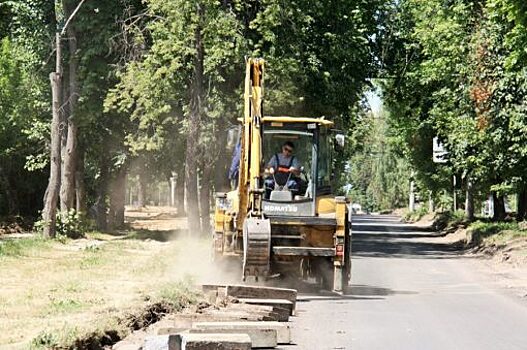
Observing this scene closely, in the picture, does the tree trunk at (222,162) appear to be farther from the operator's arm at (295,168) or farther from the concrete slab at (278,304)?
the concrete slab at (278,304)

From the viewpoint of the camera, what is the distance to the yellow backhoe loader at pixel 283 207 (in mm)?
17328

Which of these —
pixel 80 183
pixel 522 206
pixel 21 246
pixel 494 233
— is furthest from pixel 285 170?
pixel 522 206

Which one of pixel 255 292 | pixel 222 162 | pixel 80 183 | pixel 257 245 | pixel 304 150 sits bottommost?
pixel 255 292

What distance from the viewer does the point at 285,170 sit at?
18531mm

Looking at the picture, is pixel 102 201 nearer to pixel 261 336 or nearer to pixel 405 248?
pixel 405 248

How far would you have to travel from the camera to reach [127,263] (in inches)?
940

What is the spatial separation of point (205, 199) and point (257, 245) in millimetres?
18704

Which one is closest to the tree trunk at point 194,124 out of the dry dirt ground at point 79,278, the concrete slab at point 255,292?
the dry dirt ground at point 79,278

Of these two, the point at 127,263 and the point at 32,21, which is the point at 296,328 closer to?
the point at 127,263

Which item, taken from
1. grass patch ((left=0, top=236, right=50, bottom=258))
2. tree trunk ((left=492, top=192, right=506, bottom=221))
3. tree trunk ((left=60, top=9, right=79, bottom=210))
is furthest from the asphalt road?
tree trunk ((left=492, top=192, right=506, bottom=221))

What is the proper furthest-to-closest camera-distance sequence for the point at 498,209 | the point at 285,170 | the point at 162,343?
the point at 498,209 < the point at 285,170 < the point at 162,343

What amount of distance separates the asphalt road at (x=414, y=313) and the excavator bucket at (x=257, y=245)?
96 centimetres

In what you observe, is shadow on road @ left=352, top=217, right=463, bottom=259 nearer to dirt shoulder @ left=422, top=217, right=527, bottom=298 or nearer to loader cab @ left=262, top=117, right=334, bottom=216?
dirt shoulder @ left=422, top=217, right=527, bottom=298

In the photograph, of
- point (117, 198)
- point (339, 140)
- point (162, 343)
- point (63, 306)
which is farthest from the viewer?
point (117, 198)
